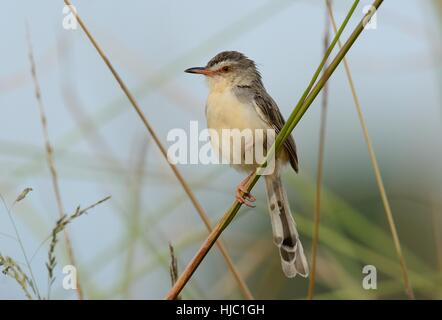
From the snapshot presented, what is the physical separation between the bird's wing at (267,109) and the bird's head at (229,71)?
0.33ft

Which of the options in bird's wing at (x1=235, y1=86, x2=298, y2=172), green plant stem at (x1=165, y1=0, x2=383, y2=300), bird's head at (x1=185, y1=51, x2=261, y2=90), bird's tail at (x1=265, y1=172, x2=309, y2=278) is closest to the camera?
green plant stem at (x1=165, y1=0, x2=383, y2=300)

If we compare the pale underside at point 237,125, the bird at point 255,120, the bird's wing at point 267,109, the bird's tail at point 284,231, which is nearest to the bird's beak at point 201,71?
the bird at point 255,120

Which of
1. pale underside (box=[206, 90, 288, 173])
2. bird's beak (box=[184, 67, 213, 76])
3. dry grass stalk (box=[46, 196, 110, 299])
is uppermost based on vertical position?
bird's beak (box=[184, 67, 213, 76])

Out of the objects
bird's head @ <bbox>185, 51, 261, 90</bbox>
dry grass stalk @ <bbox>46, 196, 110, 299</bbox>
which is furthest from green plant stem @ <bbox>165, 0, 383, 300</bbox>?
bird's head @ <bbox>185, 51, 261, 90</bbox>

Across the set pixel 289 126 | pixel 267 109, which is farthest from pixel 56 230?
pixel 267 109

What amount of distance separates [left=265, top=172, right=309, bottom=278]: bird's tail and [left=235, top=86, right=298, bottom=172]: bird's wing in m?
0.17

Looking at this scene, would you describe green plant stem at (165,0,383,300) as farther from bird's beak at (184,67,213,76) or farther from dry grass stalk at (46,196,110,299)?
bird's beak at (184,67,213,76)

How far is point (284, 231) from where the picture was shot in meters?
3.41

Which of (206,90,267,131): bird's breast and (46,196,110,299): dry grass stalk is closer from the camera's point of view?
(46,196,110,299): dry grass stalk

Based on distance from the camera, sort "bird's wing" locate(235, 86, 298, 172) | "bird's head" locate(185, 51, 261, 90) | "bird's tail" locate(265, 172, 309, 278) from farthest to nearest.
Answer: "bird's head" locate(185, 51, 261, 90)
"bird's wing" locate(235, 86, 298, 172)
"bird's tail" locate(265, 172, 309, 278)

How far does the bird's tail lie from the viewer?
3266mm
